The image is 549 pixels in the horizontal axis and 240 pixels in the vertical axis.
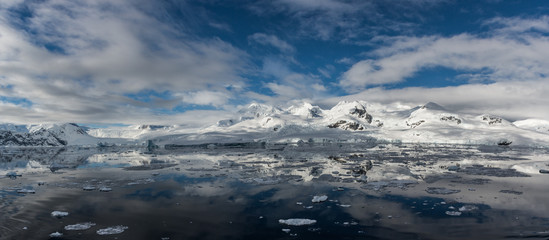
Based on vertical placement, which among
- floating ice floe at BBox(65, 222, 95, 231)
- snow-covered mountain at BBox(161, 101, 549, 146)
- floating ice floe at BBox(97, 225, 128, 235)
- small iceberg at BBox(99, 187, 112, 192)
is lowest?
floating ice floe at BBox(97, 225, 128, 235)

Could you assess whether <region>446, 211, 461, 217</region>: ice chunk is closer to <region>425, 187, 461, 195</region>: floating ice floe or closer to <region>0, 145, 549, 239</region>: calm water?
<region>0, 145, 549, 239</region>: calm water

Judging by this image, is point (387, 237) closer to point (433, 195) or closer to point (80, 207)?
point (433, 195)

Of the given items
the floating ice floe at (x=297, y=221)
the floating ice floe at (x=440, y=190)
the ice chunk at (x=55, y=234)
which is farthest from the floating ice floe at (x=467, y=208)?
the ice chunk at (x=55, y=234)

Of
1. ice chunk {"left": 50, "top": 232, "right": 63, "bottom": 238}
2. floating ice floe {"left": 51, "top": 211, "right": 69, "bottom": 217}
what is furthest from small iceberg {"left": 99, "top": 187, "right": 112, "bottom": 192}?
ice chunk {"left": 50, "top": 232, "right": 63, "bottom": 238}

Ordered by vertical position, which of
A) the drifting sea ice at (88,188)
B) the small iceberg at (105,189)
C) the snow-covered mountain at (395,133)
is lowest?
the small iceberg at (105,189)

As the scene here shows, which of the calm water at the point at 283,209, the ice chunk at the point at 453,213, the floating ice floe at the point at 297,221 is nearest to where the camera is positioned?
the calm water at the point at 283,209

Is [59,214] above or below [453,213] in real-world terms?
above

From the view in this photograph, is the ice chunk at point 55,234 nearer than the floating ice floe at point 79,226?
Yes

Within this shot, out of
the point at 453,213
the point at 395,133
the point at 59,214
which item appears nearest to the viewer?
the point at 453,213

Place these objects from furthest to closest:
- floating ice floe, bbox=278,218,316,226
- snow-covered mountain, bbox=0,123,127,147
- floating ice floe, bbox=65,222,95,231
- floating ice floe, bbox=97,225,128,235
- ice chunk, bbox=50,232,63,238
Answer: snow-covered mountain, bbox=0,123,127,147 < floating ice floe, bbox=278,218,316,226 < floating ice floe, bbox=65,222,95,231 < floating ice floe, bbox=97,225,128,235 < ice chunk, bbox=50,232,63,238

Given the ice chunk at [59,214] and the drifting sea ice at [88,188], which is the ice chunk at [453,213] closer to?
the ice chunk at [59,214]

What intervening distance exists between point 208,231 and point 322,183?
359 inches

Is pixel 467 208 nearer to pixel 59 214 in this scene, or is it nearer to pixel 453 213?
pixel 453 213

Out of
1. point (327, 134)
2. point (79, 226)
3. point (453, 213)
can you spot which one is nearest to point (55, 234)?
point (79, 226)
